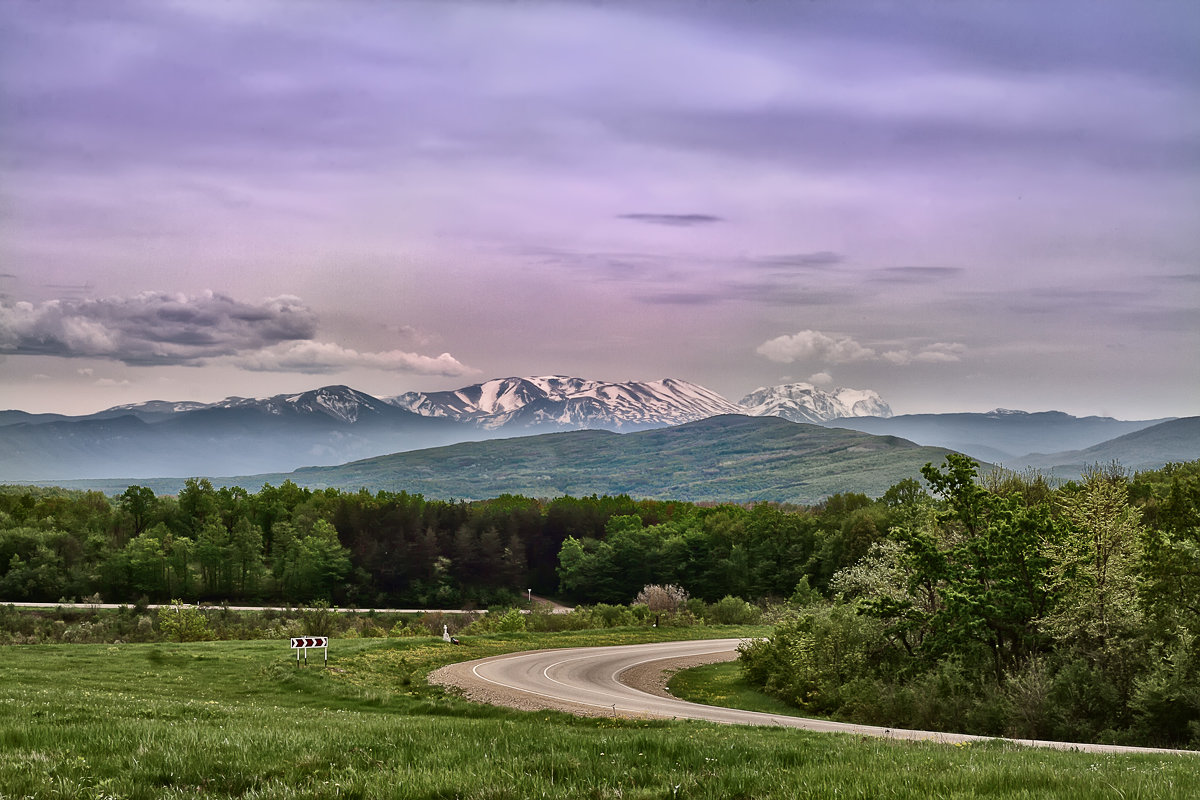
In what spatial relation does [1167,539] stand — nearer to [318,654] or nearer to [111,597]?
[318,654]

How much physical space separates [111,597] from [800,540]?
88553mm

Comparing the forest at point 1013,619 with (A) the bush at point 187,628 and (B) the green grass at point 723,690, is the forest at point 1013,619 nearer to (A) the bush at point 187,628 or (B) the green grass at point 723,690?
→ (B) the green grass at point 723,690

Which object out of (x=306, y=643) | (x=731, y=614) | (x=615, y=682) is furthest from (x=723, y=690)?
(x=731, y=614)

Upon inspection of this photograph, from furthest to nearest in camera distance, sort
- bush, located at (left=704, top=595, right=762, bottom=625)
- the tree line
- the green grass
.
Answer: bush, located at (left=704, top=595, right=762, bottom=625) → the green grass → the tree line

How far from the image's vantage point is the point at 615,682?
42.3m

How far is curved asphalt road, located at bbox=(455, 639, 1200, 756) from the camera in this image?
28.0 m

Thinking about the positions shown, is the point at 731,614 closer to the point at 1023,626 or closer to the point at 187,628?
the point at 187,628

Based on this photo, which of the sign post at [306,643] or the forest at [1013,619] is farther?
the sign post at [306,643]

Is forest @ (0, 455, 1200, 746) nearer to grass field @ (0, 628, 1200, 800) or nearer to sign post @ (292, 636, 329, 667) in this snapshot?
grass field @ (0, 628, 1200, 800)

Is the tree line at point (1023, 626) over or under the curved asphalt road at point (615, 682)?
over

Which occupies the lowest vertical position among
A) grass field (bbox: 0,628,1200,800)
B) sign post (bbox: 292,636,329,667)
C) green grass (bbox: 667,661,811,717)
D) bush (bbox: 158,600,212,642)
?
bush (bbox: 158,600,212,642)

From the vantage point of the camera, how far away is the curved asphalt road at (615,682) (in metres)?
28.0

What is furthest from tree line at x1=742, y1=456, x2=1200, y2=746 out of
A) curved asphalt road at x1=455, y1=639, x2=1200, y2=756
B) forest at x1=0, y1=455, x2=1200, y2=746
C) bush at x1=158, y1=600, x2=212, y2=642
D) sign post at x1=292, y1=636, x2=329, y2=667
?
bush at x1=158, y1=600, x2=212, y2=642

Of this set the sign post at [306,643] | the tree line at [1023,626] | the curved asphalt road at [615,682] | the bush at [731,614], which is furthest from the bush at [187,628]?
the bush at [731,614]
